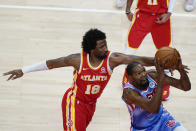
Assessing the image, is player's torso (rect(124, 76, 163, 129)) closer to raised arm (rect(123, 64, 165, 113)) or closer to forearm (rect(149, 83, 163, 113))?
raised arm (rect(123, 64, 165, 113))

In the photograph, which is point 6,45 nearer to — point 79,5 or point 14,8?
point 14,8

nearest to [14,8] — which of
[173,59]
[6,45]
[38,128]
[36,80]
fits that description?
[6,45]

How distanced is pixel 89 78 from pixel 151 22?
1.48 m

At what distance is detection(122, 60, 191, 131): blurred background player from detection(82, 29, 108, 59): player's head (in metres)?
0.36

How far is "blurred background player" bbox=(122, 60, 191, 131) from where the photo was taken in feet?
11.2

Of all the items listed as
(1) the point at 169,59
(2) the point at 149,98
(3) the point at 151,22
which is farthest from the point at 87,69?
(3) the point at 151,22

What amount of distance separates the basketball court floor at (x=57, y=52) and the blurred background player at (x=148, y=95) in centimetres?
111

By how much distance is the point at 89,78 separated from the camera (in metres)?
3.99

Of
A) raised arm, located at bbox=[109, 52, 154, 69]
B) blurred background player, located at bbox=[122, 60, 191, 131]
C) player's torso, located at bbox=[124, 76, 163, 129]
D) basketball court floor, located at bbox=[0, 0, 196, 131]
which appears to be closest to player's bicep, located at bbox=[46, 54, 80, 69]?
raised arm, located at bbox=[109, 52, 154, 69]

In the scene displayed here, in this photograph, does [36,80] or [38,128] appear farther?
Result: [36,80]

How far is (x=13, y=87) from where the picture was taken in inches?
214

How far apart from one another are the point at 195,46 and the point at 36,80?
2613mm

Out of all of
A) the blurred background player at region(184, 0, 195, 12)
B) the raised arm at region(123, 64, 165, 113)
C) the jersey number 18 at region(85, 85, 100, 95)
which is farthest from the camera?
the blurred background player at region(184, 0, 195, 12)

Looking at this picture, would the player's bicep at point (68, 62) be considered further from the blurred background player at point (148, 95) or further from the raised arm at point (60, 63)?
the blurred background player at point (148, 95)
